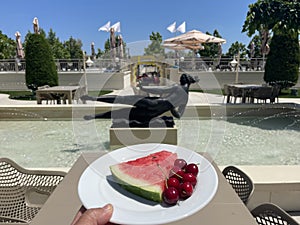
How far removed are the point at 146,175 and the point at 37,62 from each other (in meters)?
11.8

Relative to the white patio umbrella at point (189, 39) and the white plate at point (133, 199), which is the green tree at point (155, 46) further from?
the white plate at point (133, 199)

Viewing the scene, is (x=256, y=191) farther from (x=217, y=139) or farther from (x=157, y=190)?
(x=157, y=190)

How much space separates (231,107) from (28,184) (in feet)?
20.1

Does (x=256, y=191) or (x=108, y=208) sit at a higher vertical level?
(x=108, y=208)

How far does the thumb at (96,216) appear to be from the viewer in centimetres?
93

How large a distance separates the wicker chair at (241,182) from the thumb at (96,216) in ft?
3.47

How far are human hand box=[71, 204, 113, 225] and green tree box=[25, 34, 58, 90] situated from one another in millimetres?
11772

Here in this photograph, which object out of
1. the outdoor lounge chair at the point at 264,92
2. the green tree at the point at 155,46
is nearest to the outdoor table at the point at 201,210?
the green tree at the point at 155,46

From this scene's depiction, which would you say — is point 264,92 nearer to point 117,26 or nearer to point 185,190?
point 117,26

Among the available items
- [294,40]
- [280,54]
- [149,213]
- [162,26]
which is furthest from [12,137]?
[294,40]

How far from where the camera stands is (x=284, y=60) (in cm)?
1199

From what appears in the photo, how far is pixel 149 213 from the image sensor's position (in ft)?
3.67

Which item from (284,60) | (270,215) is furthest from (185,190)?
(284,60)

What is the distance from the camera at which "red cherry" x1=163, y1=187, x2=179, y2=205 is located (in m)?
1.13
